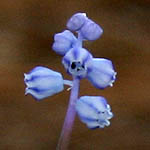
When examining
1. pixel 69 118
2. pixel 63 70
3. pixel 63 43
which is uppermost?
pixel 63 43

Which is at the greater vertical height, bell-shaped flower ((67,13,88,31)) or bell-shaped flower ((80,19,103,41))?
bell-shaped flower ((67,13,88,31))

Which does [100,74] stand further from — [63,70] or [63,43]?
[63,70]

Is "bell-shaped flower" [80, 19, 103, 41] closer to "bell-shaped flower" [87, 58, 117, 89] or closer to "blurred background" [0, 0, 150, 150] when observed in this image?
"bell-shaped flower" [87, 58, 117, 89]

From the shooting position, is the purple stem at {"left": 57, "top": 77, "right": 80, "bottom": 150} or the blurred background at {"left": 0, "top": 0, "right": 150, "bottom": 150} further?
the blurred background at {"left": 0, "top": 0, "right": 150, "bottom": 150}

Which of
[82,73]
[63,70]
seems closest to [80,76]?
[82,73]

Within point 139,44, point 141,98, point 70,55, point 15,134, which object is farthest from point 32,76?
point 139,44

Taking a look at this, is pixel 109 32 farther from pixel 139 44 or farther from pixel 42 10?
pixel 42 10

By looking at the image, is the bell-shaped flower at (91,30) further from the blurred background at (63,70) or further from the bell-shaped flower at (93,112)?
the blurred background at (63,70)

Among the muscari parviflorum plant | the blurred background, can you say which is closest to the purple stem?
the muscari parviflorum plant
